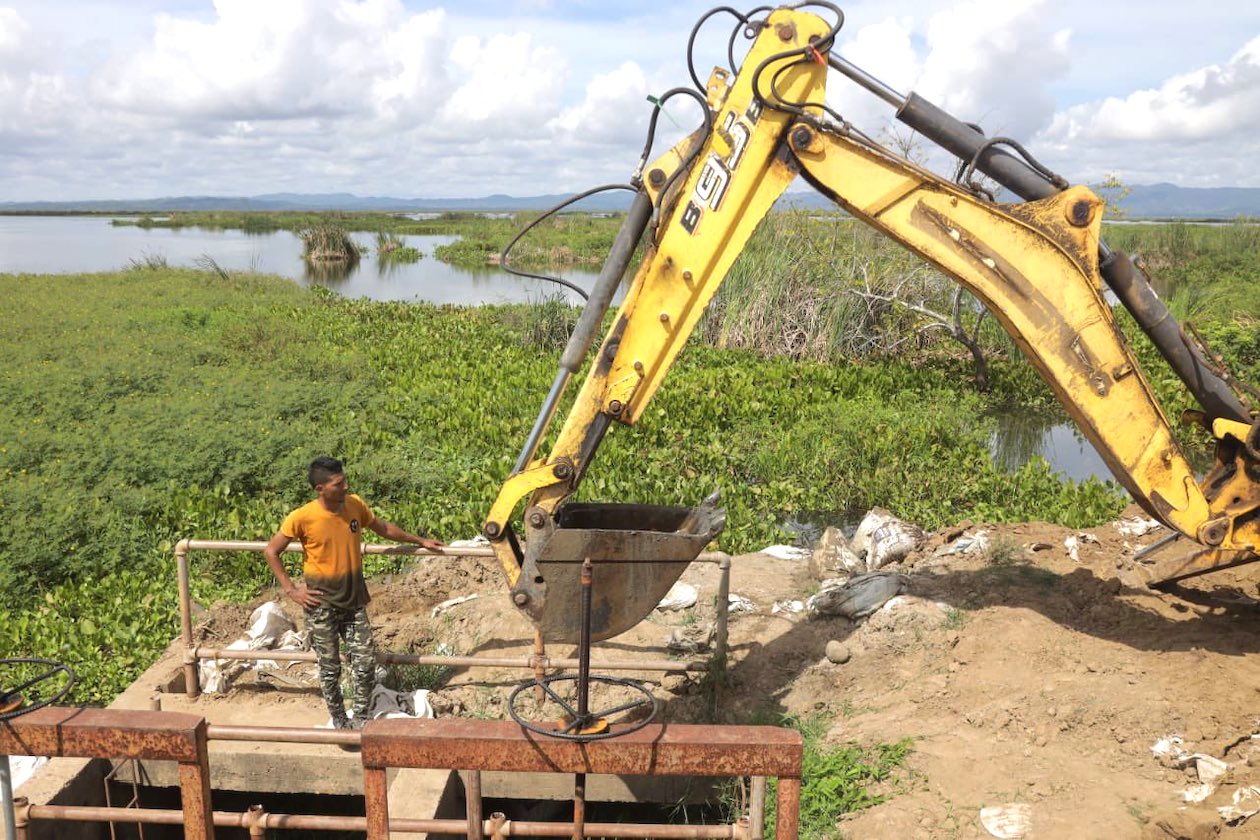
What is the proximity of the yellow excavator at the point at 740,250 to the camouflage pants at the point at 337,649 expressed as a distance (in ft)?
3.18

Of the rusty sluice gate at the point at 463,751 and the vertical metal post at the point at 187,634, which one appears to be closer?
the rusty sluice gate at the point at 463,751

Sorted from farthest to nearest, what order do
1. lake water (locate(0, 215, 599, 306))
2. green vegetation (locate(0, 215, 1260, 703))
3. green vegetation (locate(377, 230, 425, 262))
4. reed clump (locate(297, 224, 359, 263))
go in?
green vegetation (locate(377, 230, 425, 262)) → reed clump (locate(297, 224, 359, 263)) → lake water (locate(0, 215, 599, 306)) → green vegetation (locate(0, 215, 1260, 703))

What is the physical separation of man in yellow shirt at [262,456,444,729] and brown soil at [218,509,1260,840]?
747 mm

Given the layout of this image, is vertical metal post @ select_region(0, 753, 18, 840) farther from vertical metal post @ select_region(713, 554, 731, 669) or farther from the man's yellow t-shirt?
vertical metal post @ select_region(713, 554, 731, 669)

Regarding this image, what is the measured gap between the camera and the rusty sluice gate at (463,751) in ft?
8.66

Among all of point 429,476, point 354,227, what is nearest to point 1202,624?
point 429,476

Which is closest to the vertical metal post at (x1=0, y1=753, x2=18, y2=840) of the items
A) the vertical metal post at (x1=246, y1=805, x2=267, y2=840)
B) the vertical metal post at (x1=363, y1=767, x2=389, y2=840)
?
the vertical metal post at (x1=246, y1=805, x2=267, y2=840)

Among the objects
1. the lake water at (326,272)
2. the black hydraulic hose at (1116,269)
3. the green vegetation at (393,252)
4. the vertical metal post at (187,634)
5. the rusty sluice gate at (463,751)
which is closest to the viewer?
the rusty sluice gate at (463,751)

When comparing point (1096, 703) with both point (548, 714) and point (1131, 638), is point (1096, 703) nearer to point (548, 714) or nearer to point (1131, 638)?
point (1131, 638)

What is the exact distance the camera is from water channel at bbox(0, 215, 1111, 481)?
12547 mm

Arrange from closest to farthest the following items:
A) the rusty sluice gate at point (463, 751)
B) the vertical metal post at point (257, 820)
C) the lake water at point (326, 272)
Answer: the rusty sluice gate at point (463, 751) < the vertical metal post at point (257, 820) < the lake water at point (326, 272)

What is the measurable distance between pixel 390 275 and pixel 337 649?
3354cm

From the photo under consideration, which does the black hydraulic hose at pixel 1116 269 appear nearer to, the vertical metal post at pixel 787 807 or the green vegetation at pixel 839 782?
the green vegetation at pixel 839 782

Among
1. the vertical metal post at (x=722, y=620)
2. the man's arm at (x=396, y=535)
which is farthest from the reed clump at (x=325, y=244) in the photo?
the vertical metal post at (x=722, y=620)
